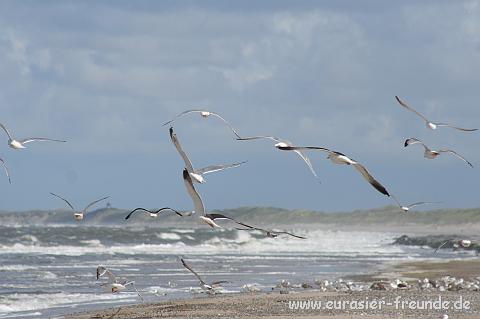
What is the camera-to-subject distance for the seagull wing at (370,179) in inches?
509

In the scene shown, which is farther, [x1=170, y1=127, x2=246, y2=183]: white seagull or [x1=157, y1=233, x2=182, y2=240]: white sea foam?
[x1=157, y1=233, x2=182, y2=240]: white sea foam

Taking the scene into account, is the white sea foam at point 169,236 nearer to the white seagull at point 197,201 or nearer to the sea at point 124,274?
the sea at point 124,274

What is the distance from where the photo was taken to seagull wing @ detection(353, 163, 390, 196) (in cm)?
1293

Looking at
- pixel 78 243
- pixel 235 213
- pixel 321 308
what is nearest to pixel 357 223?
pixel 235 213

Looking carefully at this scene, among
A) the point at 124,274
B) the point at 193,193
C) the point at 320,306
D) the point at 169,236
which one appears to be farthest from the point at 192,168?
the point at 169,236

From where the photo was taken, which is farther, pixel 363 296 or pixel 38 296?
pixel 38 296

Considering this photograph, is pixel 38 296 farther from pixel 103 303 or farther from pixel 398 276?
pixel 398 276

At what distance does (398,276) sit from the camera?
114 ft

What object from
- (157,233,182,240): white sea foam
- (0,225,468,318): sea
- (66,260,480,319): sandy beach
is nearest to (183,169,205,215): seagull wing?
(66,260,480,319): sandy beach

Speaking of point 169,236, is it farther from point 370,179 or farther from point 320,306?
point 370,179

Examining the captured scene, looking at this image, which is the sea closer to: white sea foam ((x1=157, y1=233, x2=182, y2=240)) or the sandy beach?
the sandy beach

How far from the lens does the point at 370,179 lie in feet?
43.3

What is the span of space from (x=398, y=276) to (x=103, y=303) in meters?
12.9

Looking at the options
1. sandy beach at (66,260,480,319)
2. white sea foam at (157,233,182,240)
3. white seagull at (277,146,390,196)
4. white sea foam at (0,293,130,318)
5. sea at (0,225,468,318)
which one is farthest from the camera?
white sea foam at (157,233,182,240)
